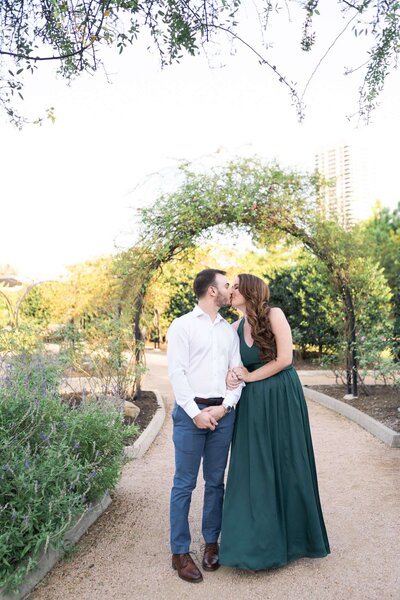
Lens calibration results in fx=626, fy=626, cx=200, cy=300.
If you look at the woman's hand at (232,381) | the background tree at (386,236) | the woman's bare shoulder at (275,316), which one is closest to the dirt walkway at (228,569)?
the woman's hand at (232,381)

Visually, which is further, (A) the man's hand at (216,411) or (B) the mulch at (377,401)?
(B) the mulch at (377,401)

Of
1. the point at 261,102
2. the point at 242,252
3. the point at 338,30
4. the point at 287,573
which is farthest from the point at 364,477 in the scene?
the point at 242,252

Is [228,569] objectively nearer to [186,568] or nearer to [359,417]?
[186,568]

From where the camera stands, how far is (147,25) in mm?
4445

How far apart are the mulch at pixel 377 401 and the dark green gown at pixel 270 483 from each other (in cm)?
397

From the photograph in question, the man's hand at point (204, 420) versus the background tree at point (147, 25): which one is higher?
the background tree at point (147, 25)

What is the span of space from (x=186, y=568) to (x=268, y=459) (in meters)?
0.78

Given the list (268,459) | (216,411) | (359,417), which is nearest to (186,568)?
(268,459)

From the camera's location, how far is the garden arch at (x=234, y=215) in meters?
8.62

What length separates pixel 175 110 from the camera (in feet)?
25.4

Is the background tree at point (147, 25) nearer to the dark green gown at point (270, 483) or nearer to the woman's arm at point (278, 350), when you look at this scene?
the woman's arm at point (278, 350)

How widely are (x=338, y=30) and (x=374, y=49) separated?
19.8 inches

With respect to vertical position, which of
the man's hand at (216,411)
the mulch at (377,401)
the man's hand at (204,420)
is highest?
the man's hand at (216,411)

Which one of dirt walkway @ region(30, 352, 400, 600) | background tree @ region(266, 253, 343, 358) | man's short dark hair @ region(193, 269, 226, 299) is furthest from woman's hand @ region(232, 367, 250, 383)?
background tree @ region(266, 253, 343, 358)
